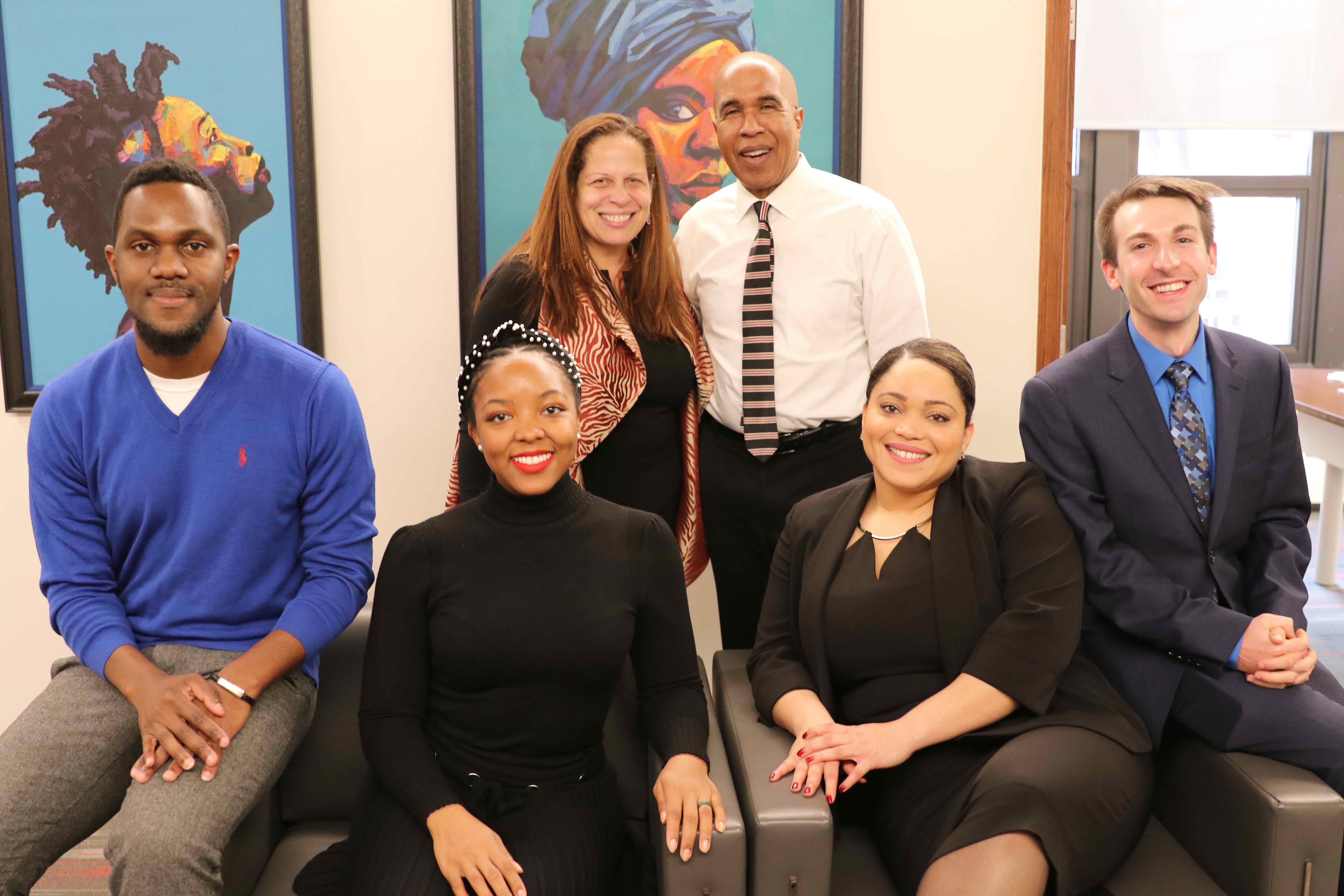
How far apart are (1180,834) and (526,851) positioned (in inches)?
44.2

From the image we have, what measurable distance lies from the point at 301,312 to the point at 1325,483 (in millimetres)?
4279

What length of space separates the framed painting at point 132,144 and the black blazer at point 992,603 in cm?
162

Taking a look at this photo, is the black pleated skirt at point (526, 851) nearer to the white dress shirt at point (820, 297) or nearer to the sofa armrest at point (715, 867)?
the sofa armrest at point (715, 867)

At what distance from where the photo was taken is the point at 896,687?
6.00 feet

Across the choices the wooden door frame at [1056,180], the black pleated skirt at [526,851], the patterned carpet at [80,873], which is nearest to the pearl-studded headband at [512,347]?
the black pleated skirt at [526,851]

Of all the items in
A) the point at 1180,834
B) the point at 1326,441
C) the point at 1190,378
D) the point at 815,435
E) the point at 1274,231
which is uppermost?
the point at 1274,231

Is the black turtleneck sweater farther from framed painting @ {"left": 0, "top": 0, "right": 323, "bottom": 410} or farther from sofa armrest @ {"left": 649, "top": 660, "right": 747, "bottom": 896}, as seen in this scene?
framed painting @ {"left": 0, "top": 0, "right": 323, "bottom": 410}

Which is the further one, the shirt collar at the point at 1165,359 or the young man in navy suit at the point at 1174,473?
the shirt collar at the point at 1165,359

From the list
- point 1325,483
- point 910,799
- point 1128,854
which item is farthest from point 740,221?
point 1325,483

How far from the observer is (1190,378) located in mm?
2049

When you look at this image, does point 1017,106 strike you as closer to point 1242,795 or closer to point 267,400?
point 1242,795

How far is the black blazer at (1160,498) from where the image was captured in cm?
192

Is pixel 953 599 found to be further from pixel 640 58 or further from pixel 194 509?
pixel 640 58

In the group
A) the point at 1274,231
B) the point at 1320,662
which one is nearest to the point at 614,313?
the point at 1320,662
